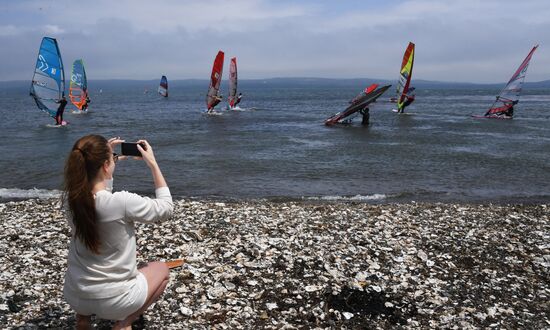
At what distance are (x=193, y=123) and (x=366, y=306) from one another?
1771 inches

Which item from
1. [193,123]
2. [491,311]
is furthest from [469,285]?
[193,123]

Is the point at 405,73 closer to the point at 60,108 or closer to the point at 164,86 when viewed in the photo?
the point at 60,108

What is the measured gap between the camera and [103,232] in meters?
4.44

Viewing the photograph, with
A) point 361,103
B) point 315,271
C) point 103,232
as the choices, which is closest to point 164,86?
point 361,103

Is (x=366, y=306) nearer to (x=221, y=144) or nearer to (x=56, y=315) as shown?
(x=56, y=315)

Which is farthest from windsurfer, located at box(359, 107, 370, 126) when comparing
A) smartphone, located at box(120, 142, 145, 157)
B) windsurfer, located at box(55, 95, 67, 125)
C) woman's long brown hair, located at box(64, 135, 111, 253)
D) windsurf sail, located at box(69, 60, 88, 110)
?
woman's long brown hair, located at box(64, 135, 111, 253)

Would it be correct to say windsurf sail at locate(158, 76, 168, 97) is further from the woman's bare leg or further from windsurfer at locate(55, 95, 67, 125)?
the woman's bare leg

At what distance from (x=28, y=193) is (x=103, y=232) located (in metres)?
16.0

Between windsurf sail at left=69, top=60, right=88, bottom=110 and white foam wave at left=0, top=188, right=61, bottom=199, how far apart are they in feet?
142

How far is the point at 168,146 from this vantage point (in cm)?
3259

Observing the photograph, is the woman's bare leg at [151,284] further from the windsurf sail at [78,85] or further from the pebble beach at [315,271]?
the windsurf sail at [78,85]

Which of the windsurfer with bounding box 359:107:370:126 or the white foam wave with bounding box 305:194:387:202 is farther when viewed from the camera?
the windsurfer with bounding box 359:107:370:126

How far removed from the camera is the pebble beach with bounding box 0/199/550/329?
22.5 feet

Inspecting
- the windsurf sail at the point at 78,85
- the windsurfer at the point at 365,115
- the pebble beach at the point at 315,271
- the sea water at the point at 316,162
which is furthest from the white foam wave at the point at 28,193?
the windsurf sail at the point at 78,85
